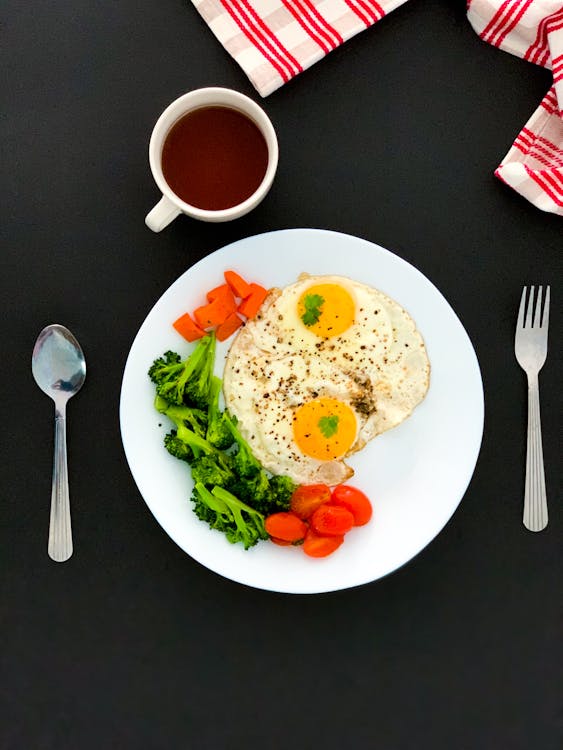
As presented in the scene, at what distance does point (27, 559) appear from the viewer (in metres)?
2.55

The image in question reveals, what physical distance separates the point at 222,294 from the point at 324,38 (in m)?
1.05

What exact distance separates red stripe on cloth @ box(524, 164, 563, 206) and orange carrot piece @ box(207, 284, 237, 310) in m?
1.19

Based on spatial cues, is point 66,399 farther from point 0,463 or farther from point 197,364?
point 197,364

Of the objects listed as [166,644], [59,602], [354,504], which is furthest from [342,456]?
[59,602]

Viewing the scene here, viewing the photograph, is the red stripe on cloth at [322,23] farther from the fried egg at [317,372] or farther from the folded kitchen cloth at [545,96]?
the fried egg at [317,372]

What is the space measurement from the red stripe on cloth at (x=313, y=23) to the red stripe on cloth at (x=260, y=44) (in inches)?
5.9

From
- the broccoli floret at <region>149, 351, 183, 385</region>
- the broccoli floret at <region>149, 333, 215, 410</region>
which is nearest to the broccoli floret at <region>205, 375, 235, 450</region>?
the broccoli floret at <region>149, 333, 215, 410</region>

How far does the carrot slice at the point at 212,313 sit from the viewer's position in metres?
2.34

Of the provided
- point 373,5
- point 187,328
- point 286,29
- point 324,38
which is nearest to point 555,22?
point 373,5

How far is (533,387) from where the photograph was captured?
8.30 ft

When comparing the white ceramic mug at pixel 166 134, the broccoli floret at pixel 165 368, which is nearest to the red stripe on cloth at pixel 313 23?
the white ceramic mug at pixel 166 134

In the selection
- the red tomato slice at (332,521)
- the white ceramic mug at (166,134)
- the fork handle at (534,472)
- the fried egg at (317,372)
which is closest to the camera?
the white ceramic mug at (166,134)

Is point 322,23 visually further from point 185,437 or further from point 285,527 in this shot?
point 285,527

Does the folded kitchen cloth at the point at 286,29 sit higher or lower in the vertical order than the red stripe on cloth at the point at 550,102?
higher
